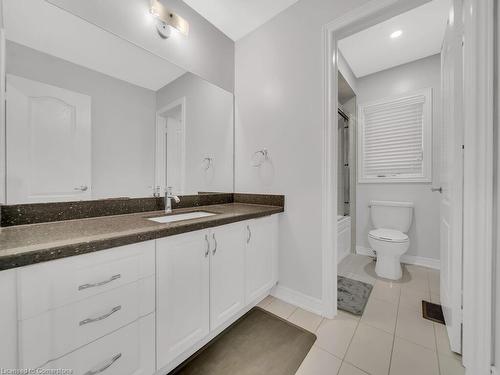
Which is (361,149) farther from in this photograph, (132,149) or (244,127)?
(132,149)

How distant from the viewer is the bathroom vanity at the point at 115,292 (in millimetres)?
663

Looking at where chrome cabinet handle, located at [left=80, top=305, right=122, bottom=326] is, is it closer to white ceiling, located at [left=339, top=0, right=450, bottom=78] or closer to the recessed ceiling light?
white ceiling, located at [left=339, top=0, right=450, bottom=78]

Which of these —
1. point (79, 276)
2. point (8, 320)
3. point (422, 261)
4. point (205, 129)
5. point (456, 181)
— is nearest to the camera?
point (8, 320)

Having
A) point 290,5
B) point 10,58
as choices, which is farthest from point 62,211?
point 290,5

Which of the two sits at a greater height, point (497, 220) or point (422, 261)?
point (497, 220)

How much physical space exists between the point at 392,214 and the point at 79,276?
3090 mm

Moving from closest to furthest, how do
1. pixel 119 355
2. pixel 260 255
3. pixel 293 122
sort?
pixel 119 355, pixel 260 255, pixel 293 122

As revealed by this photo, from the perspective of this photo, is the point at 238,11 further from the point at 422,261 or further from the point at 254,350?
the point at 422,261

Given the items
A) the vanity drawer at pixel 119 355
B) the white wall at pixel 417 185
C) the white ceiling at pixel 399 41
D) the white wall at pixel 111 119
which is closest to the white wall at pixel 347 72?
the white ceiling at pixel 399 41

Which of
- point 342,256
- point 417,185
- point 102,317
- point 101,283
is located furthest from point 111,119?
point 417,185

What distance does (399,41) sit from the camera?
2252mm

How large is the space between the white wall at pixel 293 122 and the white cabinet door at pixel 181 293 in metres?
0.86

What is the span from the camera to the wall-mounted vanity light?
1527mm

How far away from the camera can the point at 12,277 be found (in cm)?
64
